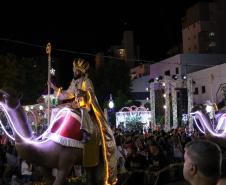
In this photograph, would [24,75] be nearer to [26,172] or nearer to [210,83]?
[210,83]

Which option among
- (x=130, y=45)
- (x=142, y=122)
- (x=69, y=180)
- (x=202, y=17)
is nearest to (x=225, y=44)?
(x=202, y=17)

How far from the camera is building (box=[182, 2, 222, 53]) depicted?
57.0 m

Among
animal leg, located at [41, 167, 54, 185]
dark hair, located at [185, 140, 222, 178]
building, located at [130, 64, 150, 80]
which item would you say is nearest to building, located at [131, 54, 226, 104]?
building, located at [130, 64, 150, 80]

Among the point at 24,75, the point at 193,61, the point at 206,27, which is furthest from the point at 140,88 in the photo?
the point at 24,75

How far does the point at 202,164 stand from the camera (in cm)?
325

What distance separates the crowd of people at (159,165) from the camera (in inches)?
129

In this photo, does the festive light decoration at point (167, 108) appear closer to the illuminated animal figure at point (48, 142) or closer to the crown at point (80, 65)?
the crown at point (80, 65)

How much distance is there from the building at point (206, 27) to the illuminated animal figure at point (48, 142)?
49467 mm

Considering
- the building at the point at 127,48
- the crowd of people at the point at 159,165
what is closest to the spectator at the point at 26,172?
the crowd of people at the point at 159,165

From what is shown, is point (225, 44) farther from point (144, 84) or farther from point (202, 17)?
point (144, 84)

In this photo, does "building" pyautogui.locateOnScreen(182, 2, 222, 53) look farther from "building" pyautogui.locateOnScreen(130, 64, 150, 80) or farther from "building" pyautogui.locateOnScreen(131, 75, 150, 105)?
"building" pyautogui.locateOnScreen(130, 64, 150, 80)

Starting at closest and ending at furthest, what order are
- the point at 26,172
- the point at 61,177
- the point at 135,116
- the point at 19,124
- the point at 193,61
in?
the point at 19,124 → the point at 61,177 → the point at 26,172 → the point at 135,116 → the point at 193,61

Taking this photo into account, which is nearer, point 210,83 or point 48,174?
point 48,174

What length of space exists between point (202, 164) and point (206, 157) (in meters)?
0.06
